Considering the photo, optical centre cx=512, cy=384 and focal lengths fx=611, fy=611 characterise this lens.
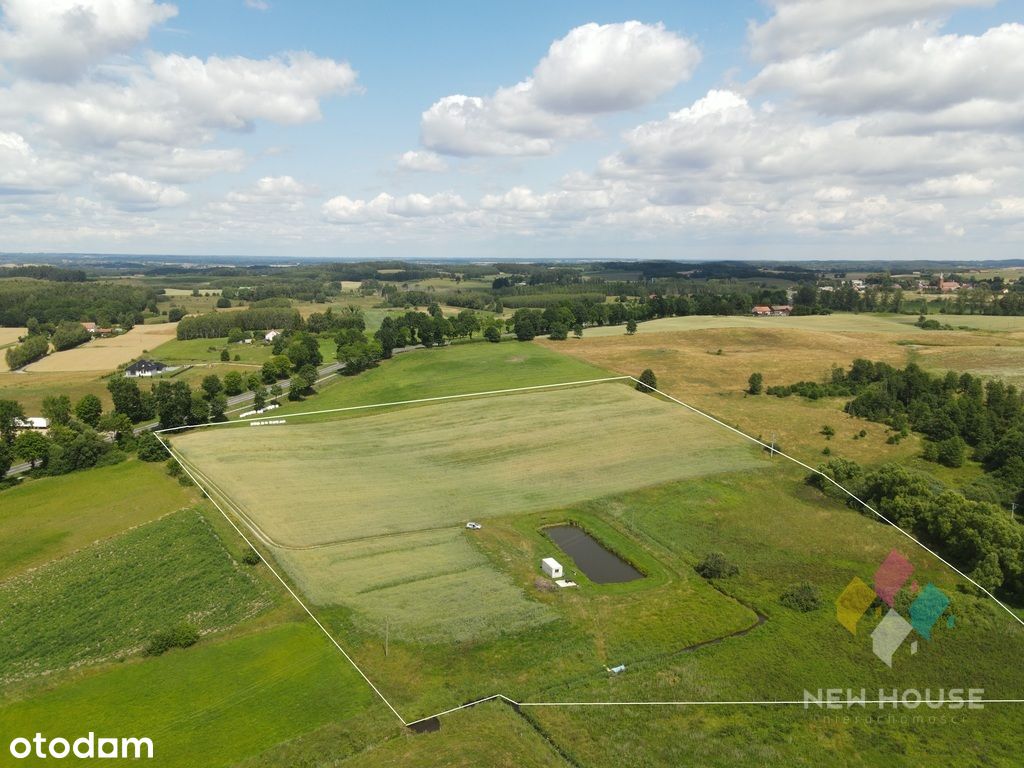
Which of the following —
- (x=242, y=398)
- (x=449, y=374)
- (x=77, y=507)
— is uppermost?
(x=449, y=374)

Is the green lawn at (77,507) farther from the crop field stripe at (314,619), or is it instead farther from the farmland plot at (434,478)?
the crop field stripe at (314,619)

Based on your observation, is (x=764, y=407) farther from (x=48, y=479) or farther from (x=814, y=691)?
(x=48, y=479)

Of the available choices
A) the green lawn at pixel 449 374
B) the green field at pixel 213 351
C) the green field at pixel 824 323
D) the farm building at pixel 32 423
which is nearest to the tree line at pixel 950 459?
the green lawn at pixel 449 374

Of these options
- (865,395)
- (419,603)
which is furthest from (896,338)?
(419,603)

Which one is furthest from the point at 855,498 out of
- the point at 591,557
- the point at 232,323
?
the point at 232,323

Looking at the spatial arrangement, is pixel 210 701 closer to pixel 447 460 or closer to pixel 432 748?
pixel 432 748

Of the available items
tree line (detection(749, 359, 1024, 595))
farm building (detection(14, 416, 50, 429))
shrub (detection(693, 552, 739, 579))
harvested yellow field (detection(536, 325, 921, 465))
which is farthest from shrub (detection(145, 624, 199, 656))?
farm building (detection(14, 416, 50, 429))
